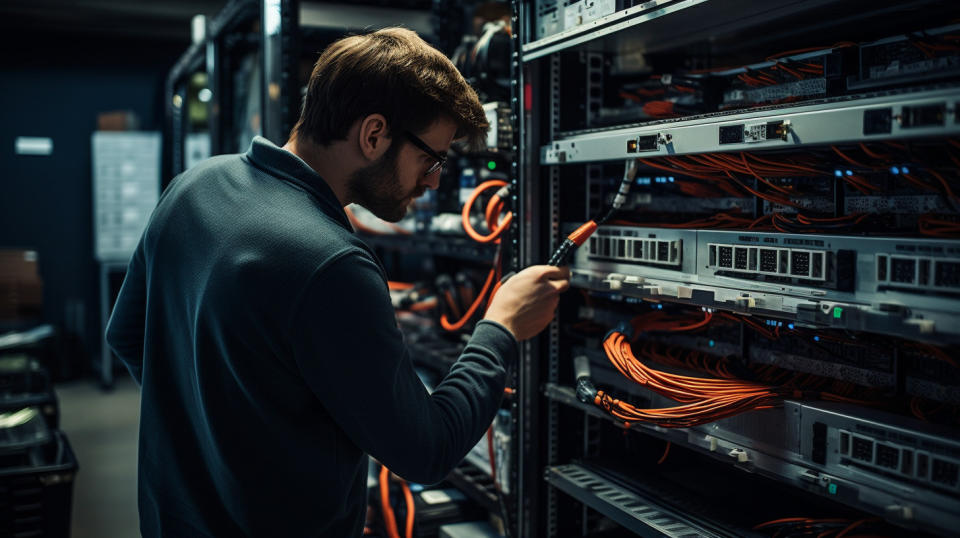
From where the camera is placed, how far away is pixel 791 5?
4.17 ft

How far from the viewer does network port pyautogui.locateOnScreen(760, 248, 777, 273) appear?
1.14m

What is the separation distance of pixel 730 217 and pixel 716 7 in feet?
1.25

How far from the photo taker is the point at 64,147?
6.87m

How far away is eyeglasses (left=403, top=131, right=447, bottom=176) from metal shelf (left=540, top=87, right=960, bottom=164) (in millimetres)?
368

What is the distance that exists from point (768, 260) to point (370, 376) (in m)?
0.64

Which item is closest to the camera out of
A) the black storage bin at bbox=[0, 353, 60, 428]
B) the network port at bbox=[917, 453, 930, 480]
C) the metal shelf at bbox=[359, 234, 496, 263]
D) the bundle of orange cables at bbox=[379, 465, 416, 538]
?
the network port at bbox=[917, 453, 930, 480]

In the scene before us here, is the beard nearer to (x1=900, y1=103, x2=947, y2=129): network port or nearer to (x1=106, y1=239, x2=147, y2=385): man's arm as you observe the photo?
(x1=106, y1=239, x2=147, y2=385): man's arm

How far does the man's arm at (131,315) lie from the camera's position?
4.30ft

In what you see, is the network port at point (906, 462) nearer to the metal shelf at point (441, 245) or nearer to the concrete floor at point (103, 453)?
the metal shelf at point (441, 245)

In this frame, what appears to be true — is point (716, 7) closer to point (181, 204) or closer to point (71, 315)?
point (181, 204)

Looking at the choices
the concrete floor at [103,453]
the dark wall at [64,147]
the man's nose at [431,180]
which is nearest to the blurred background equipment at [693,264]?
the man's nose at [431,180]

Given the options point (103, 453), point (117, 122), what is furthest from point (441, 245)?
point (117, 122)

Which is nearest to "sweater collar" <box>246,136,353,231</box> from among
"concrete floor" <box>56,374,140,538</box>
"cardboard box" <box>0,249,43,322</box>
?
"concrete floor" <box>56,374,140,538</box>

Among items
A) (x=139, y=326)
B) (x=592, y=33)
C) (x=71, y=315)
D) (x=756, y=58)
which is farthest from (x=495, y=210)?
(x=71, y=315)
